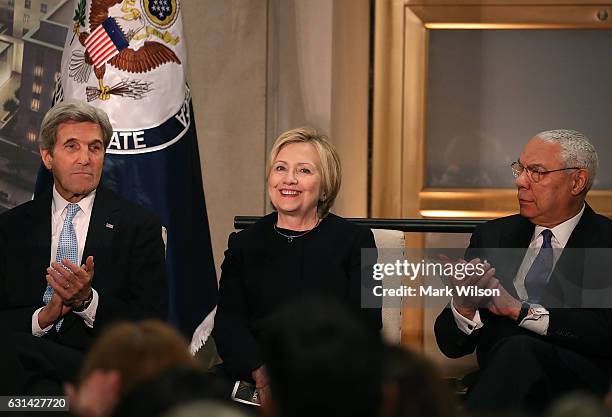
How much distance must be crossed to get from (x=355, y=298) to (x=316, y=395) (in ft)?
6.83

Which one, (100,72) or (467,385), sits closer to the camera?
(467,385)

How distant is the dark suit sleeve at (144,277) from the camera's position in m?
3.39

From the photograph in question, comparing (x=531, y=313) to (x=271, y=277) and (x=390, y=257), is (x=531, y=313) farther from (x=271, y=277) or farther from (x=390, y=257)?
(x=271, y=277)

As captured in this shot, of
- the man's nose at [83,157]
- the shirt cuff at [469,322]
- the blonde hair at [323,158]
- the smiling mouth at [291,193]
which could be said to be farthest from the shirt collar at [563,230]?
the man's nose at [83,157]

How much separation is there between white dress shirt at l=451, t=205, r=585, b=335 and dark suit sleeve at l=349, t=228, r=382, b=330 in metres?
0.27

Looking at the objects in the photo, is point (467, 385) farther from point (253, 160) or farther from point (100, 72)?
point (253, 160)

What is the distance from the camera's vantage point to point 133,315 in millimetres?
3348

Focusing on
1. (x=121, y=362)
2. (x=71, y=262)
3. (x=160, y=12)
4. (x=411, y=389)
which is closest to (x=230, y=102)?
(x=160, y=12)

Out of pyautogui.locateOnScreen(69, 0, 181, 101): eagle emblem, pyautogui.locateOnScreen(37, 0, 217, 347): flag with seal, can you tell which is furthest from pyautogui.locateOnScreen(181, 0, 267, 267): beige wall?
pyautogui.locateOnScreen(69, 0, 181, 101): eagle emblem

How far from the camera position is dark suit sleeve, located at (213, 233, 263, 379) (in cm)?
338

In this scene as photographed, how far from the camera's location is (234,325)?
346 centimetres

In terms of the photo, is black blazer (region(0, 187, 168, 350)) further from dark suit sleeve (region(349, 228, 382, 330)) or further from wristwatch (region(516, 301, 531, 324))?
wristwatch (region(516, 301, 531, 324))

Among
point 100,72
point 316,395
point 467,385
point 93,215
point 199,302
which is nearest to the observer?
point 316,395

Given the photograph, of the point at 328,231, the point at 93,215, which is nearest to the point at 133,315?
the point at 93,215
